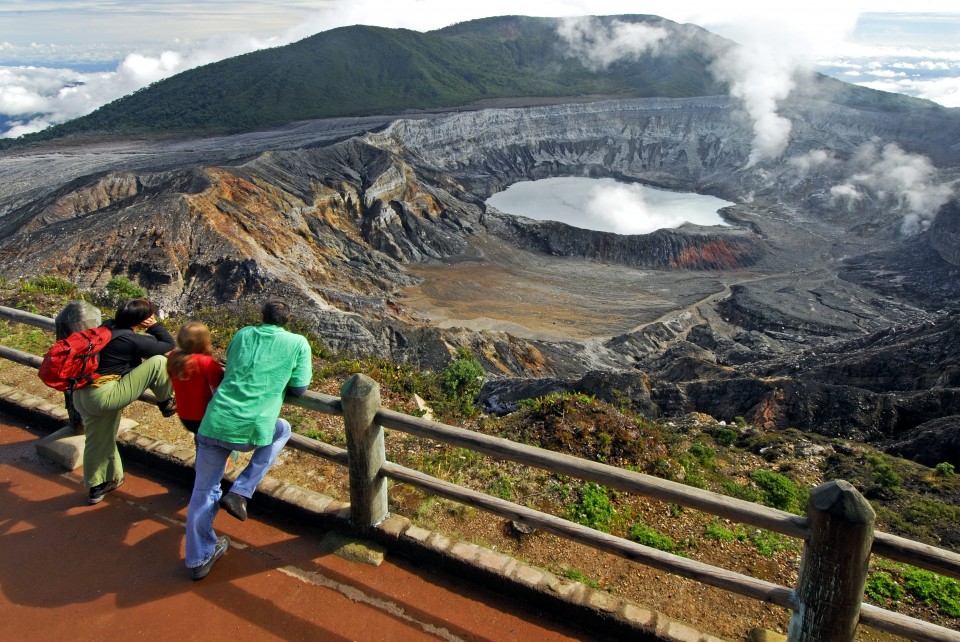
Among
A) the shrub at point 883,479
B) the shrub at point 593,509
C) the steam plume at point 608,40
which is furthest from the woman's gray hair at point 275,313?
the steam plume at point 608,40

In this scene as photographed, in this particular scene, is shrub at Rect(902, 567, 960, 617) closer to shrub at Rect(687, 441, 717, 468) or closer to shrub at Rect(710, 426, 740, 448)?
shrub at Rect(687, 441, 717, 468)

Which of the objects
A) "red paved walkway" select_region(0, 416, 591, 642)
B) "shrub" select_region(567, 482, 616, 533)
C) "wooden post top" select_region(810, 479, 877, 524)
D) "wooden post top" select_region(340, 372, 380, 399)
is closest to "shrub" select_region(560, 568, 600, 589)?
"red paved walkway" select_region(0, 416, 591, 642)

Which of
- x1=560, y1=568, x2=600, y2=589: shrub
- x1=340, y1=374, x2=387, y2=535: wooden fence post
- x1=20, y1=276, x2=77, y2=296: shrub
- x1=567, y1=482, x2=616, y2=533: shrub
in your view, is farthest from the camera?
x1=20, y1=276, x2=77, y2=296: shrub

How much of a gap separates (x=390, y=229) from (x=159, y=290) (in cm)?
2065

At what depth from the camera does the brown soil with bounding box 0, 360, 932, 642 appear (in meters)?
4.53

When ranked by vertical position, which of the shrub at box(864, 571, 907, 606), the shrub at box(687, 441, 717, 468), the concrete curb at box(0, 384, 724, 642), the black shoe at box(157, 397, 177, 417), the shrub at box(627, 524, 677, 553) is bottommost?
the shrub at box(687, 441, 717, 468)

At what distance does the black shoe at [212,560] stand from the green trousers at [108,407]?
1.41 metres

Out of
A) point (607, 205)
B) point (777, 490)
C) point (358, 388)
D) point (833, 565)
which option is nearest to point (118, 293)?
point (358, 388)

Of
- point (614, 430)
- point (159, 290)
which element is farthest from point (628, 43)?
point (614, 430)

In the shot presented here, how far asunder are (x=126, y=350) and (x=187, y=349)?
854 mm

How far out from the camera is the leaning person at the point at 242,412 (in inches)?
170

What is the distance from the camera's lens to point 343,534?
16.5 ft

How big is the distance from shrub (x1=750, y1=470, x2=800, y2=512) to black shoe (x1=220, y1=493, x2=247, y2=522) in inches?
272

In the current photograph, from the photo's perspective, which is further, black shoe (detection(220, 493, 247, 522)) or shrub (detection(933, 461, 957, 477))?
shrub (detection(933, 461, 957, 477))
